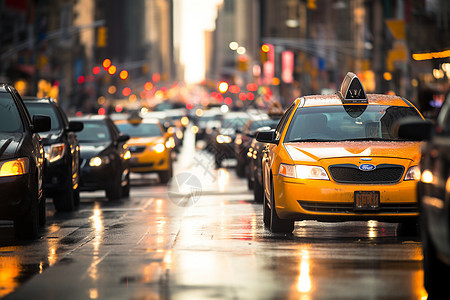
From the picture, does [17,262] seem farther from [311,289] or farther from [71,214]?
[71,214]

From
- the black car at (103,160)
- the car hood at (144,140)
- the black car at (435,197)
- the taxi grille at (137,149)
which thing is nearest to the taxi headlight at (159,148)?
the car hood at (144,140)

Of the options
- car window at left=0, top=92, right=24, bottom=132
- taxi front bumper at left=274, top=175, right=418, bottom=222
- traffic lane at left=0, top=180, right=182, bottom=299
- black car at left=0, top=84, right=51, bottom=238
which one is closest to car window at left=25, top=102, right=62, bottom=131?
traffic lane at left=0, top=180, right=182, bottom=299

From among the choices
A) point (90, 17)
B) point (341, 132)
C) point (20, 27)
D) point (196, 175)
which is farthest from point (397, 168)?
point (90, 17)

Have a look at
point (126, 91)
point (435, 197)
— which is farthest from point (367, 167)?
point (126, 91)

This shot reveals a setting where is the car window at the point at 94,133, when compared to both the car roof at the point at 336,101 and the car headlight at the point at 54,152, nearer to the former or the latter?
the car headlight at the point at 54,152

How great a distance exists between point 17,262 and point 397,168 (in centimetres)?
437

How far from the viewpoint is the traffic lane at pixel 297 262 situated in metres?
8.27

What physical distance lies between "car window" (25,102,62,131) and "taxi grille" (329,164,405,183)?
23.9 ft

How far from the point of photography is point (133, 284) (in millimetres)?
8664

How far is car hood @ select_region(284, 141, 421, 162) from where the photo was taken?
12.0m

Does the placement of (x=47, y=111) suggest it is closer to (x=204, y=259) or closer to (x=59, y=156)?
(x=59, y=156)

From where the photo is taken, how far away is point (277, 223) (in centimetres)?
1275

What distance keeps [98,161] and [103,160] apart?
0.10 meters

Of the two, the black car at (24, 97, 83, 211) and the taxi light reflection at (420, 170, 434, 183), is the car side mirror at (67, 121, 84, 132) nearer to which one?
the black car at (24, 97, 83, 211)
